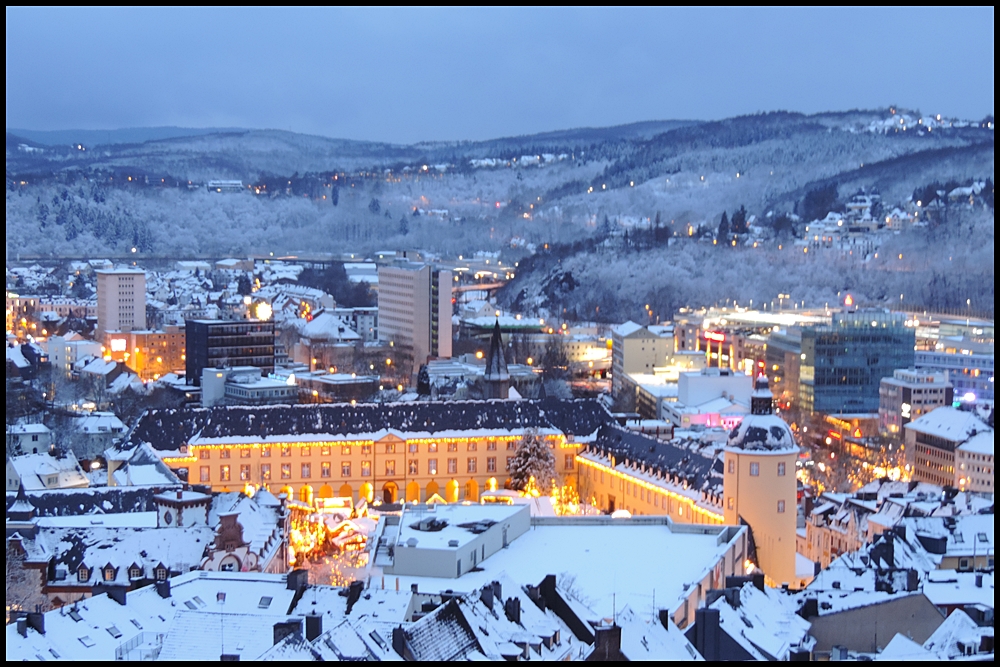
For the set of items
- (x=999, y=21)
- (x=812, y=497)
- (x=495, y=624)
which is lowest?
(x=812, y=497)

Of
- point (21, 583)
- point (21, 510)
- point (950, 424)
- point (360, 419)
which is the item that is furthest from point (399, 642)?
point (950, 424)

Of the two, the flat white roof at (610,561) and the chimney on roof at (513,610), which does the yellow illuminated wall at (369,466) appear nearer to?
the flat white roof at (610,561)

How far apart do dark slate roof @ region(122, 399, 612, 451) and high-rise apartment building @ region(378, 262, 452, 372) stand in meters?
27.0

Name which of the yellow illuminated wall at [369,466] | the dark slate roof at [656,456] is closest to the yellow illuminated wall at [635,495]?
the dark slate roof at [656,456]

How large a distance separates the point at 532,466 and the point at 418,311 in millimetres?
34486

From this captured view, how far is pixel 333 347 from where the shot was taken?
68562 mm

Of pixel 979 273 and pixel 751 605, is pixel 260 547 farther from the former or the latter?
pixel 979 273

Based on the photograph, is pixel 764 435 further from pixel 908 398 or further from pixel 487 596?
pixel 908 398

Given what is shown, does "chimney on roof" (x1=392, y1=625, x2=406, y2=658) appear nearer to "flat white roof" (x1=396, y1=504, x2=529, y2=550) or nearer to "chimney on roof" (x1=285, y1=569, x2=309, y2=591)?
"chimney on roof" (x1=285, y1=569, x2=309, y2=591)

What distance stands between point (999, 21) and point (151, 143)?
559 ft

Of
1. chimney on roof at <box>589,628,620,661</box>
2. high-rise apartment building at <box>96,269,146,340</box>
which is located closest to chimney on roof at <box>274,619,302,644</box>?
chimney on roof at <box>589,628,620,661</box>

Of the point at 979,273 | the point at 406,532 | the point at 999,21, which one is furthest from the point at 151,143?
the point at 999,21

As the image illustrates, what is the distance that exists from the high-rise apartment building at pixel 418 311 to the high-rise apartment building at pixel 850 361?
57.4 ft

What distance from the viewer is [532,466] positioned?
120ft
